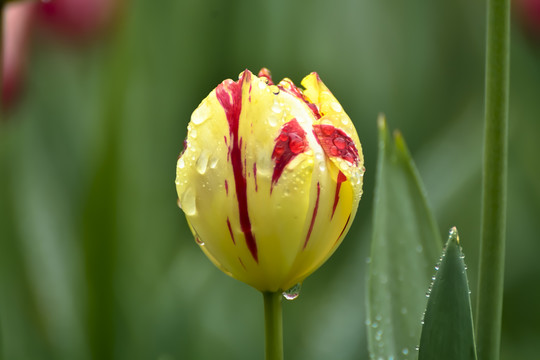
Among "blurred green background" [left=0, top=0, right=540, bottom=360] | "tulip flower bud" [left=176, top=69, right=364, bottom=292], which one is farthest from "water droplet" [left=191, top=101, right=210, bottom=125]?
"blurred green background" [left=0, top=0, right=540, bottom=360]

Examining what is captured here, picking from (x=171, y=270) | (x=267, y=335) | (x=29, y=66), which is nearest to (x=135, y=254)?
(x=171, y=270)

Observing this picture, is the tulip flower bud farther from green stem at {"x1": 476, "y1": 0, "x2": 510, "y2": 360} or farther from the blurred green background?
the blurred green background

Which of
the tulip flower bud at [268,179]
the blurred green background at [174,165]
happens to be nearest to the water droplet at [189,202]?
the tulip flower bud at [268,179]

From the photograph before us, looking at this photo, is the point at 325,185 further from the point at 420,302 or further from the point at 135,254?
the point at 135,254

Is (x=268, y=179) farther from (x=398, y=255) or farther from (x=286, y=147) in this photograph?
(x=398, y=255)

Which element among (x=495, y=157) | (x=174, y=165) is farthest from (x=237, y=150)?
(x=174, y=165)

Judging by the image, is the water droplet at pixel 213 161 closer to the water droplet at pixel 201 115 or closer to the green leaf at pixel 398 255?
the water droplet at pixel 201 115

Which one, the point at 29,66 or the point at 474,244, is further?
the point at 29,66
